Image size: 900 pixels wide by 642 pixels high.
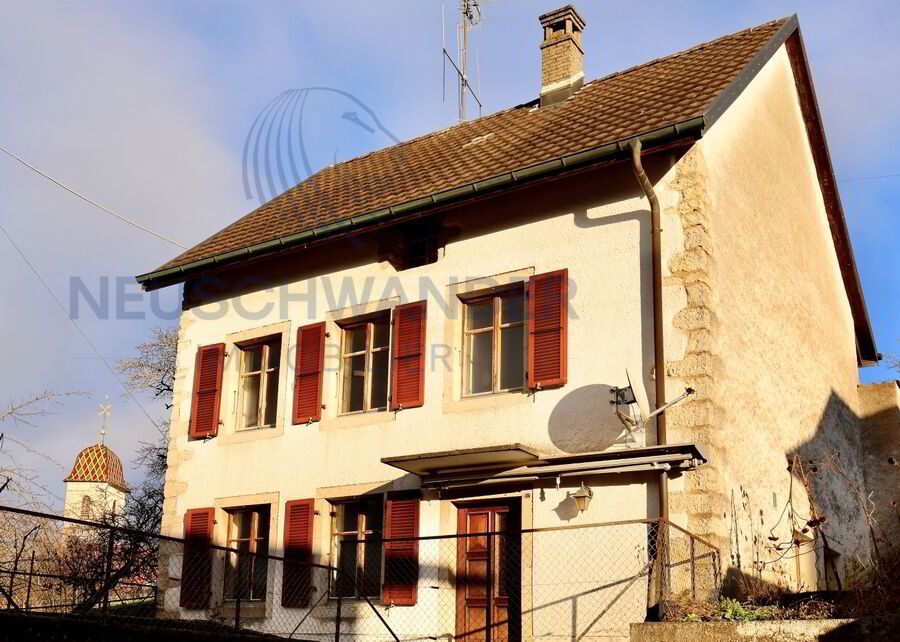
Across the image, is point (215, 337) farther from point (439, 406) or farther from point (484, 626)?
point (484, 626)

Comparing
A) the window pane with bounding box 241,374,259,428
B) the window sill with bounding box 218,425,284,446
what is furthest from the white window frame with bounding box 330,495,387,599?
the window pane with bounding box 241,374,259,428

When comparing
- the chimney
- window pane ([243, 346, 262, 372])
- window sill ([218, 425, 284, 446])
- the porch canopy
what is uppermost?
the chimney

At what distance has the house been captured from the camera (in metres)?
11.5

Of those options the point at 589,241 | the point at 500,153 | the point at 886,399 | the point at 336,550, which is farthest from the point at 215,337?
the point at 886,399

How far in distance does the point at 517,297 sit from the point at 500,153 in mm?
2357

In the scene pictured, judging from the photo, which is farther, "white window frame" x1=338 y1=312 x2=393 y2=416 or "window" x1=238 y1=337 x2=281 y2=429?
"window" x1=238 y1=337 x2=281 y2=429

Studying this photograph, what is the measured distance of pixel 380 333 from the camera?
1430 centimetres

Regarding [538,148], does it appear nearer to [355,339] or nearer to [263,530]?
[355,339]

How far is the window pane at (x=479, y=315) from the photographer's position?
13.3 meters

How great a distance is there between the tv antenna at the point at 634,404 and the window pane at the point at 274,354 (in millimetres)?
5554

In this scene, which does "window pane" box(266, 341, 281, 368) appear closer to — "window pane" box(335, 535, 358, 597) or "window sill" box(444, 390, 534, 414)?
"window pane" box(335, 535, 358, 597)

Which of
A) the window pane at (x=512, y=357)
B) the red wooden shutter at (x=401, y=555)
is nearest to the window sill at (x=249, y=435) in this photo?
the red wooden shutter at (x=401, y=555)

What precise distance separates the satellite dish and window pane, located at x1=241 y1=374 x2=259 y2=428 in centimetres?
592

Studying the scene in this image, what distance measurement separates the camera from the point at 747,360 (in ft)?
41.4
